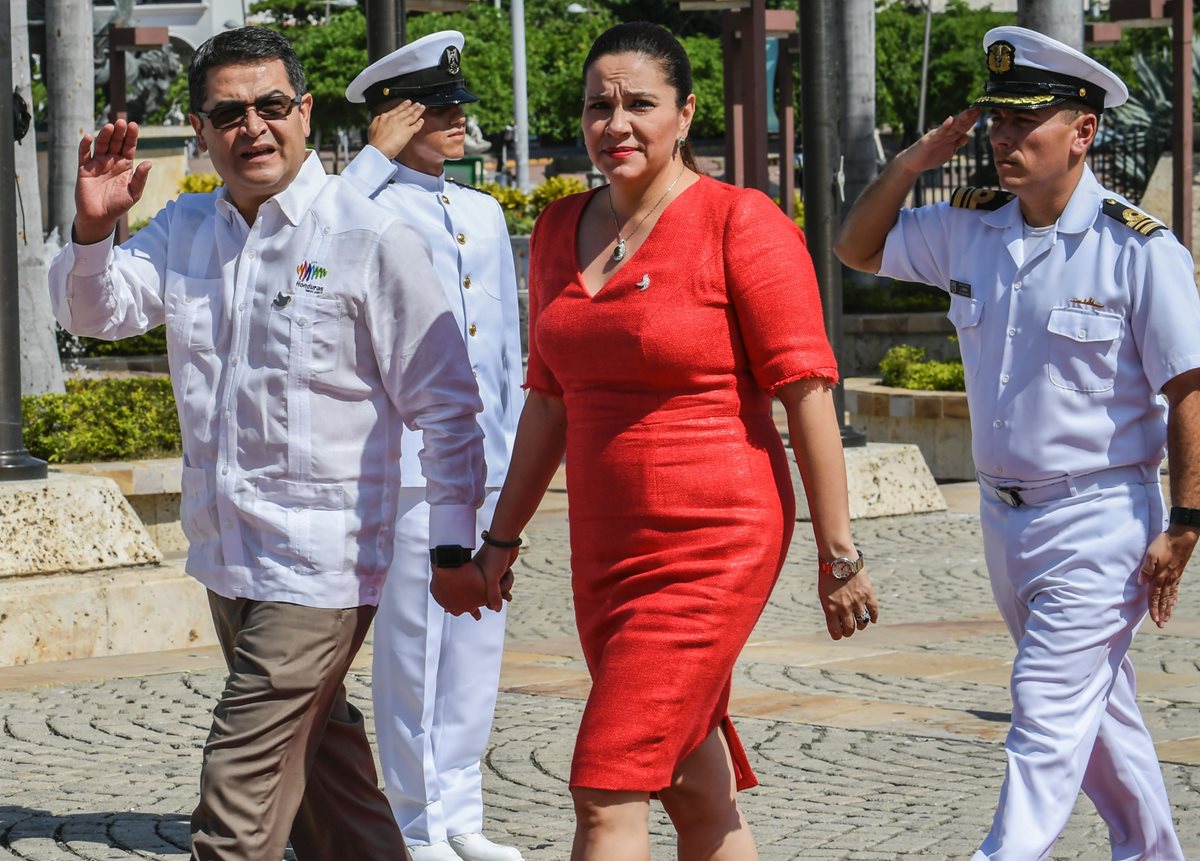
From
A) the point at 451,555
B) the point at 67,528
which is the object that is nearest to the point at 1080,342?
the point at 451,555

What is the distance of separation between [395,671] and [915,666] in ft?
10.3

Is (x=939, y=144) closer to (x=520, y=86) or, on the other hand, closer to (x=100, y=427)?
(x=100, y=427)

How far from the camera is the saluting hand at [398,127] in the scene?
530cm

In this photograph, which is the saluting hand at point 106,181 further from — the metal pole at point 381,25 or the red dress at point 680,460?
the metal pole at point 381,25

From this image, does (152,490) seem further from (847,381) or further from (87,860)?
(847,381)

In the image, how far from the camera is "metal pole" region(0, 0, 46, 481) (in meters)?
8.01

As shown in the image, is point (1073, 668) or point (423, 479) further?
point (423, 479)

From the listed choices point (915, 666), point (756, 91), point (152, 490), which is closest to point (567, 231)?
point (915, 666)

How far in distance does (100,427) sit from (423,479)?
5.53 metres

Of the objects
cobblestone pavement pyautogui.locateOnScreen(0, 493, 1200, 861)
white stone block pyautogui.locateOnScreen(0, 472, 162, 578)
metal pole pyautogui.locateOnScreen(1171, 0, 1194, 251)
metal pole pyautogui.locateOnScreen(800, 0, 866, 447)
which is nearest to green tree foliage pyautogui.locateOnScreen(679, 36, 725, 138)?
metal pole pyautogui.locateOnScreen(1171, 0, 1194, 251)

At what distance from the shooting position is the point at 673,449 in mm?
3791

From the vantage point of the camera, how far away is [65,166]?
1797 centimetres

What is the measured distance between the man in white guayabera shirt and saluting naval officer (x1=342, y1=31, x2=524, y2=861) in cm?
86

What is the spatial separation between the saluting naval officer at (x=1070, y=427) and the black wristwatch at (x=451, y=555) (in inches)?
46.1
